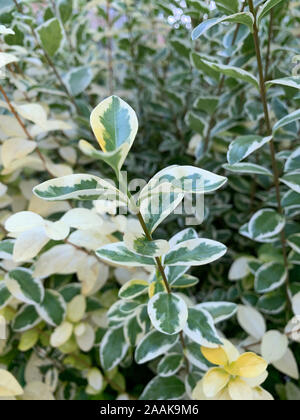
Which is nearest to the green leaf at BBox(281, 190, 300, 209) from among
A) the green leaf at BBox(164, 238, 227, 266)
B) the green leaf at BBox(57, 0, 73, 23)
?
the green leaf at BBox(164, 238, 227, 266)

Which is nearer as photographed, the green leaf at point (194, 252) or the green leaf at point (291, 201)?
the green leaf at point (194, 252)

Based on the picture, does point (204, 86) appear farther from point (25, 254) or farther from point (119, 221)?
point (25, 254)

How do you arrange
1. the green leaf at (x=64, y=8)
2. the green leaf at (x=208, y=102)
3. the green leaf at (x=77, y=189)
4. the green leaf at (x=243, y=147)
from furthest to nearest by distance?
the green leaf at (x=64, y=8) < the green leaf at (x=208, y=102) < the green leaf at (x=243, y=147) < the green leaf at (x=77, y=189)

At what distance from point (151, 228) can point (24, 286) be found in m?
0.26

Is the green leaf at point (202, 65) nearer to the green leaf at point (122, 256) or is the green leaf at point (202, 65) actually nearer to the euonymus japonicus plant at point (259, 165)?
the euonymus japonicus plant at point (259, 165)

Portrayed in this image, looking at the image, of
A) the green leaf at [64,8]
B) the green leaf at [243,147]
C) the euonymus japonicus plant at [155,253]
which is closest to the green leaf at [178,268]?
the euonymus japonicus plant at [155,253]

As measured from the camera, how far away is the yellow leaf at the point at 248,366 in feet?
1.54

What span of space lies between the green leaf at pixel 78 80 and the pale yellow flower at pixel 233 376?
525 mm

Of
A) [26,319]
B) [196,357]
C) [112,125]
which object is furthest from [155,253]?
[26,319]

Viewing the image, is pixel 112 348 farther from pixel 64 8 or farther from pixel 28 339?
pixel 64 8

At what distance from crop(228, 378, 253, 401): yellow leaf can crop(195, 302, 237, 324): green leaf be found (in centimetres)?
8

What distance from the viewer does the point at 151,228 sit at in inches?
16.3

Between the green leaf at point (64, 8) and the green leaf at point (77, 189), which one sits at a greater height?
the green leaf at point (64, 8)

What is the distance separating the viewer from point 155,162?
98cm
